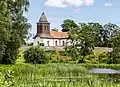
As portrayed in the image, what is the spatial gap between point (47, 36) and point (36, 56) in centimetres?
5908

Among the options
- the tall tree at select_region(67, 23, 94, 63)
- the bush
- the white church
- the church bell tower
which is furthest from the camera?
the church bell tower

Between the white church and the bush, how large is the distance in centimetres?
5503

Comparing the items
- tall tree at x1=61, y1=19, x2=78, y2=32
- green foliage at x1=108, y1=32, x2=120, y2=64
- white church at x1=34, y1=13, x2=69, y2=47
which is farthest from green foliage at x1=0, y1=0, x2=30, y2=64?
tall tree at x1=61, y1=19, x2=78, y2=32

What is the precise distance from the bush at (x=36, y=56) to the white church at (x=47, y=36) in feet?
181

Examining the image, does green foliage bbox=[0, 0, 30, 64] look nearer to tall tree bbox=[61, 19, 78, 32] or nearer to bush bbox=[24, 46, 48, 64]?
bush bbox=[24, 46, 48, 64]

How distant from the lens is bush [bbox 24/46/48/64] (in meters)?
53.5

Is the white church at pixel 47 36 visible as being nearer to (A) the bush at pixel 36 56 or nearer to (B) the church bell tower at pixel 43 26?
(B) the church bell tower at pixel 43 26

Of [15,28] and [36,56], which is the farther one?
[36,56]

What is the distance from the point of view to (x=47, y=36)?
112 m

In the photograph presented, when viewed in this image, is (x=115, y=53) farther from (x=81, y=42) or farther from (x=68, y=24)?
(x=68, y=24)

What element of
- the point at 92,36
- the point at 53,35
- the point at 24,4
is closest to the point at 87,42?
the point at 92,36

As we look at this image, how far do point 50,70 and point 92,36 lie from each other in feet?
124

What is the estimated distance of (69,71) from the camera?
35.5 m

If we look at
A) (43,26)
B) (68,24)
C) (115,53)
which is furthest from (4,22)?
(68,24)
